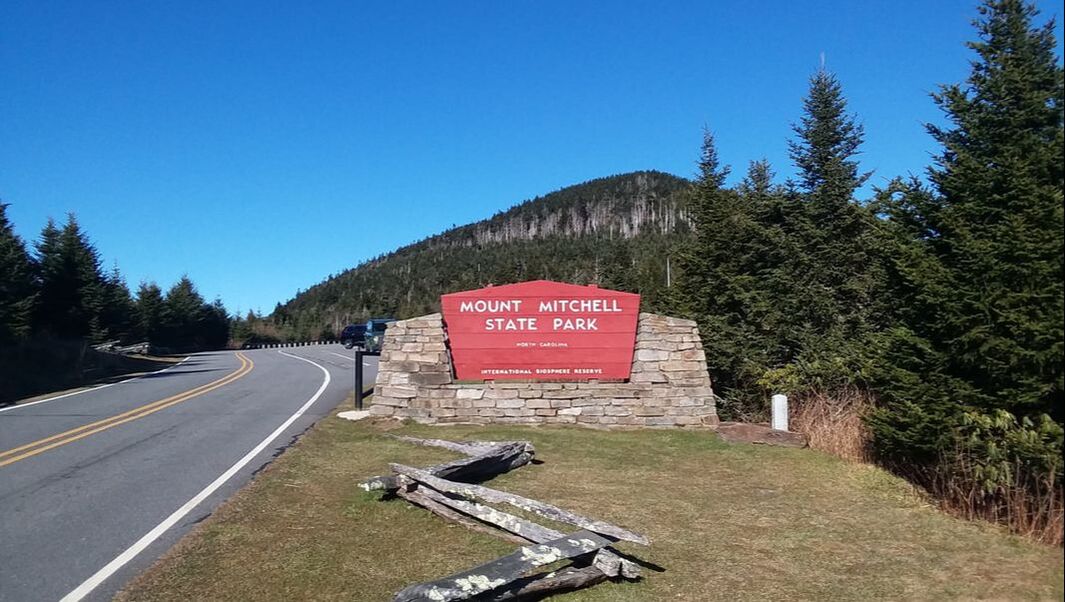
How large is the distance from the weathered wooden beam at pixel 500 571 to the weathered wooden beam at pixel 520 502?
0.18 m

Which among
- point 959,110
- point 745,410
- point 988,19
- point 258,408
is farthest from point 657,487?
point 258,408

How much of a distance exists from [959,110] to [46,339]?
1346 inches

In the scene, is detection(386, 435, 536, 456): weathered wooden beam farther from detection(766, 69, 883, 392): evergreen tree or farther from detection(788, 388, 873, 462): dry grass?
detection(766, 69, 883, 392): evergreen tree

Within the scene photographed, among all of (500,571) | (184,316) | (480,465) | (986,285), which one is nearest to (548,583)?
(500,571)

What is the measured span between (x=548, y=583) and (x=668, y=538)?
1807mm

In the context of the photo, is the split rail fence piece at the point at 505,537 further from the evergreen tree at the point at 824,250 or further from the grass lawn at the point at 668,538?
the evergreen tree at the point at 824,250

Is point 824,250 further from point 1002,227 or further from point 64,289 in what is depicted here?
point 64,289

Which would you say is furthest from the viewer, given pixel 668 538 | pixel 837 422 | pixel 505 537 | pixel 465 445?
pixel 837 422

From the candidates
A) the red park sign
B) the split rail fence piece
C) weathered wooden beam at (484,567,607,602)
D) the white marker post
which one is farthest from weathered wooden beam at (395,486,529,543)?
the white marker post

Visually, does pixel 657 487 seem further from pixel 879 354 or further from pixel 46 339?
pixel 46 339

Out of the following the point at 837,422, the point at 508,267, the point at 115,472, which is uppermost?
the point at 508,267

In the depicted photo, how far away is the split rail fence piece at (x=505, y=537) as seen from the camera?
14.4 ft

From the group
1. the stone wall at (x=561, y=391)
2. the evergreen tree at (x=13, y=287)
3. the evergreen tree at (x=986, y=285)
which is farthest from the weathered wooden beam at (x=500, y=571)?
the evergreen tree at (x=13, y=287)

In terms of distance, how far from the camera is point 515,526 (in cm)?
587
